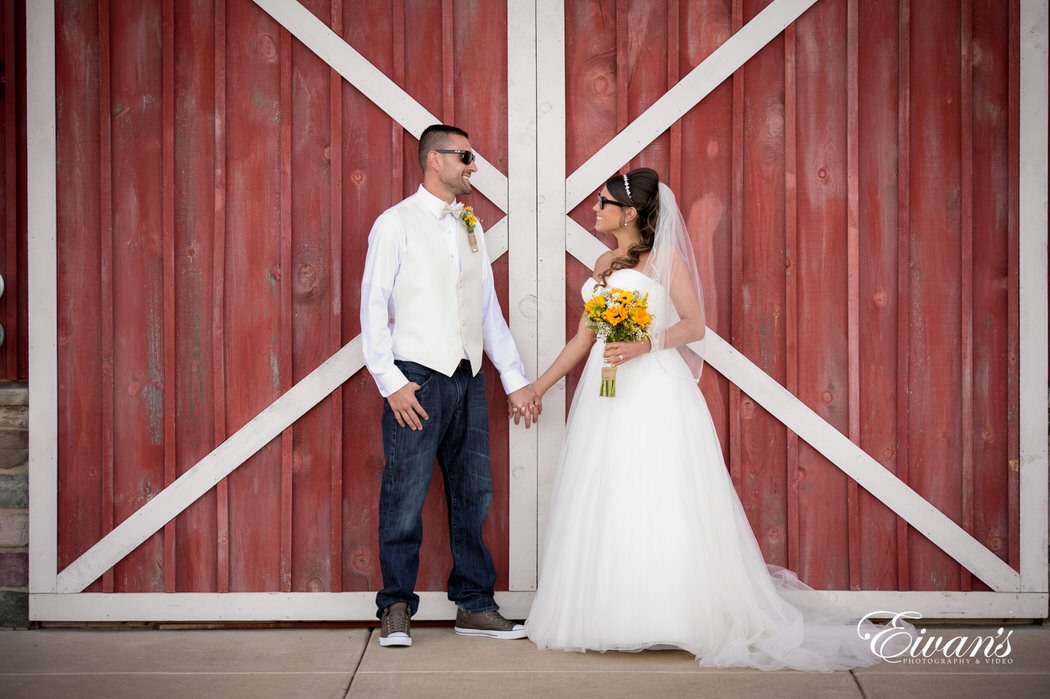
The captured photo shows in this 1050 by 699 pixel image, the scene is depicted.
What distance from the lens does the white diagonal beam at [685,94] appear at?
424cm

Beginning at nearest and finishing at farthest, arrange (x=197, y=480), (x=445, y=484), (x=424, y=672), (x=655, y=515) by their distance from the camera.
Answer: (x=424, y=672) < (x=655, y=515) < (x=445, y=484) < (x=197, y=480)

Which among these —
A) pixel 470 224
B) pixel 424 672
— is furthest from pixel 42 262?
pixel 424 672

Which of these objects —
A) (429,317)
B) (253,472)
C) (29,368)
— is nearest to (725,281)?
(429,317)

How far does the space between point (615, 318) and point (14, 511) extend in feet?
9.34

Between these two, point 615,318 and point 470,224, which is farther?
point 470,224

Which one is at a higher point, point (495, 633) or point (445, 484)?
point (445, 484)

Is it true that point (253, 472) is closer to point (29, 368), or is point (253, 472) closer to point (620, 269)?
point (29, 368)

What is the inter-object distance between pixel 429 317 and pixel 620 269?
0.83 m

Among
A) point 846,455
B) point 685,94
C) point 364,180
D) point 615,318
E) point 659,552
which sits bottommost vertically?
point 659,552

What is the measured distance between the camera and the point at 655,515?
3.76m

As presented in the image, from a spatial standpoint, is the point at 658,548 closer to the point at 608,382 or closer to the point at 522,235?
the point at 608,382

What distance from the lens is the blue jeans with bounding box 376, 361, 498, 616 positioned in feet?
12.8

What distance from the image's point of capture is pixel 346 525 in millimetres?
4293

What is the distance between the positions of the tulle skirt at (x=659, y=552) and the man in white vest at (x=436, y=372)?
0.33 meters
